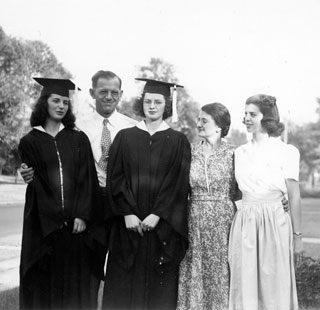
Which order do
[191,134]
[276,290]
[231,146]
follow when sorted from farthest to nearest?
[191,134] → [231,146] → [276,290]

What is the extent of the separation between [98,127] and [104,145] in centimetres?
20

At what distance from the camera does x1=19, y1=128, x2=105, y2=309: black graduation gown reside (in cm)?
368

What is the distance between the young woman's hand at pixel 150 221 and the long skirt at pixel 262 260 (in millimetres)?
620

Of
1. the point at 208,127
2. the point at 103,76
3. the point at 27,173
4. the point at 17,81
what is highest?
the point at 17,81

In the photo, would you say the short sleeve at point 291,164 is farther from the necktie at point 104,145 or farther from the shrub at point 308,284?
the shrub at point 308,284

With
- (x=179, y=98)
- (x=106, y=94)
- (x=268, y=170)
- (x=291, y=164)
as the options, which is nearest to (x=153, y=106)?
(x=106, y=94)

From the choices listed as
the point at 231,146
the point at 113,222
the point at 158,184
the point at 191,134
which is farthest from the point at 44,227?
the point at 191,134

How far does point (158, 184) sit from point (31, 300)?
4.41ft

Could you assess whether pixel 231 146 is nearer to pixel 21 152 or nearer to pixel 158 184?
pixel 158 184

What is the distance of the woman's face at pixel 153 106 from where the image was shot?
12.6 ft

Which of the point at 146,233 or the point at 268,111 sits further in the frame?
the point at 268,111

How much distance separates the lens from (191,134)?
26297mm

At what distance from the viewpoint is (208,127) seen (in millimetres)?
3891

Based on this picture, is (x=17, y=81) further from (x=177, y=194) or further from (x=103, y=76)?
(x=177, y=194)
